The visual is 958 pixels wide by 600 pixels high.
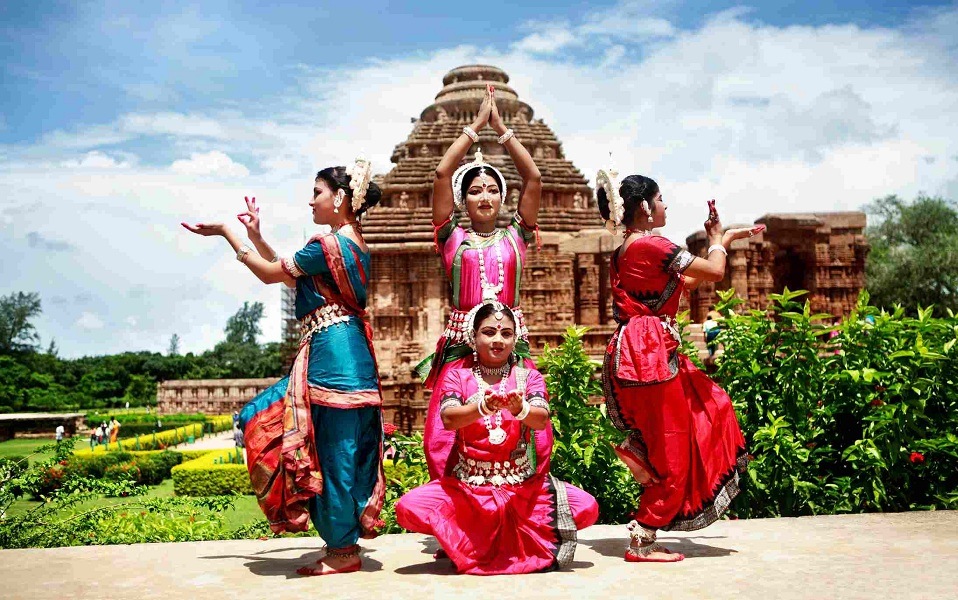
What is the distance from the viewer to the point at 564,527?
12.4 ft

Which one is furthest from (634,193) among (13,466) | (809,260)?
(809,260)

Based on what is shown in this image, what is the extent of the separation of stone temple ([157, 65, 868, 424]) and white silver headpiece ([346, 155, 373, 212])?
24.9 feet

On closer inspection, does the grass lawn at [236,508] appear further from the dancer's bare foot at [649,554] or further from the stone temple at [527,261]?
the dancer's bare foot at [649,554]

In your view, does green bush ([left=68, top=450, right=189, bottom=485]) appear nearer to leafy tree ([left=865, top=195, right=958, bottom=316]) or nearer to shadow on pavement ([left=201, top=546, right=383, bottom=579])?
shadow on pavement ([left=201, top=546, right=383, bottom=579])

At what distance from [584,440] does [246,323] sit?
6818 cm

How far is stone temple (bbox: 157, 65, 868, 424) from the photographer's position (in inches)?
528

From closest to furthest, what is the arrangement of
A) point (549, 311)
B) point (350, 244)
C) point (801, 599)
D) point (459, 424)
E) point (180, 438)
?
1. point (801, 599)
2. point (459, 424)
3. point (350, 244)
4. point (549, 311)
5. point (180, 438)

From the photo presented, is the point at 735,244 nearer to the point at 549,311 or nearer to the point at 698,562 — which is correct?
the point at 549,311

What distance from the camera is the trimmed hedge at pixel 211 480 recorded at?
1373 centimetres

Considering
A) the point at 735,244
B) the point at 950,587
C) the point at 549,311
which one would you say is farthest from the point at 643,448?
the point at 549,311

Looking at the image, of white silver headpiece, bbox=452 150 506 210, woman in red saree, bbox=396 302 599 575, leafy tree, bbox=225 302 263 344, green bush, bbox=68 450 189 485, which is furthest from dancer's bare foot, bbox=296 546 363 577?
leafy tree, bbox=225 302 263 344

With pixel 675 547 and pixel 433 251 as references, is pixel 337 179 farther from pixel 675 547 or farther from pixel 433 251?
pixel 433 251

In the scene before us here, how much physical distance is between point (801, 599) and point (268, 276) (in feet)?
7.92

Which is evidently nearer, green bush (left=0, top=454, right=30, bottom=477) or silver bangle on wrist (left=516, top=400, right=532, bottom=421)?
silver bangle on wrist (left=516, top=400, right=532, bottom=421)
